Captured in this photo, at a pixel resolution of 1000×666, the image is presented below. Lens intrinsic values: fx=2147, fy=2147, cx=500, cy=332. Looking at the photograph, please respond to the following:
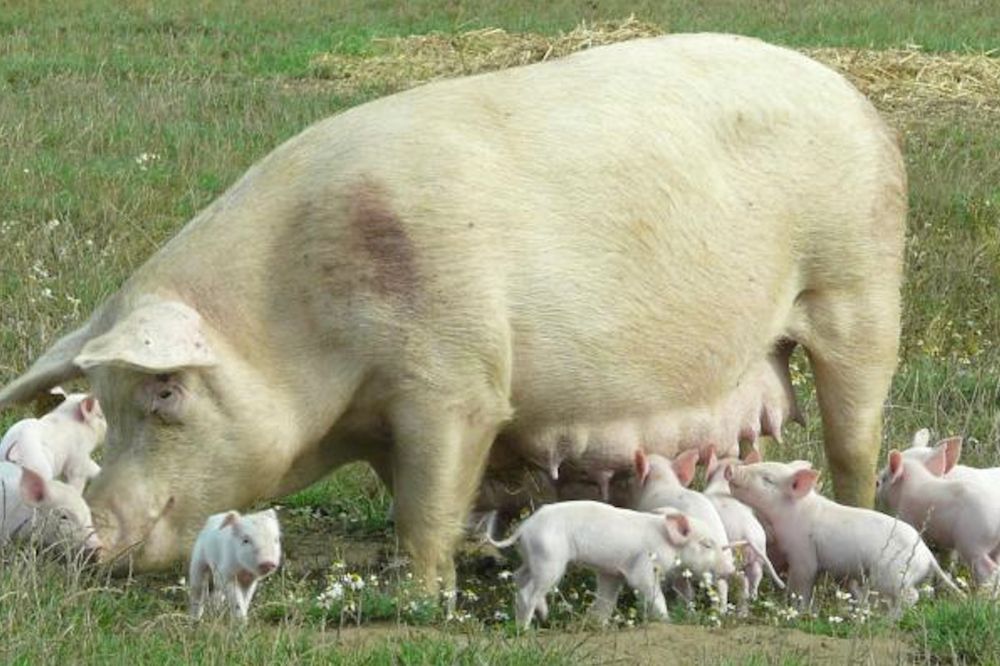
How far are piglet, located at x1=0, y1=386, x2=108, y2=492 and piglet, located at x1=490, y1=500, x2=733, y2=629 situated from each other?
1720 mm

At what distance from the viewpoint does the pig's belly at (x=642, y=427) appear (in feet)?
22.3

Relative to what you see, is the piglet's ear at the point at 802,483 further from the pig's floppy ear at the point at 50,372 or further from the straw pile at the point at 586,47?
the straw pile at the point at 586,47

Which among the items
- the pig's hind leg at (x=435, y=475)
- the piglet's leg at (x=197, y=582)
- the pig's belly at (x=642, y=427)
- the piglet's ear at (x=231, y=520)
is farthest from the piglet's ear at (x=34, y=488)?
the pig's belly at (x=642, y=427)

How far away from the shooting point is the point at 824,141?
737 centimetres

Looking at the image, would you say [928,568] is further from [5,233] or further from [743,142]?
[5,233]

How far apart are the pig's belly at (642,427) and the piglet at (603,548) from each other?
0.66 m

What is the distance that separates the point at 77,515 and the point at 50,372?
0.47 meters

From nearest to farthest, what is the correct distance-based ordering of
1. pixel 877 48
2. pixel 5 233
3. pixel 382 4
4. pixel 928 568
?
pixel 928 568 → pixel 5 233 → pixel 877 48 → pixel 382 4

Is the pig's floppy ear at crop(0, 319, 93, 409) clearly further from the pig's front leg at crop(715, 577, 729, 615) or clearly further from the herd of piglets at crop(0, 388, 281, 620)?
the pig's front leg at crop(715, 577, 729, 615)

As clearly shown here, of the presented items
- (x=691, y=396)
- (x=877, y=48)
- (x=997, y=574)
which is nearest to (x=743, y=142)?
(x=691, y=396)

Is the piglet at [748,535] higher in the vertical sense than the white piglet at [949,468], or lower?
higher

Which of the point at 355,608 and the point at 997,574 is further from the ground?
the point at 355,608

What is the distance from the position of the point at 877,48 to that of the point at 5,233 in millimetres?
10569

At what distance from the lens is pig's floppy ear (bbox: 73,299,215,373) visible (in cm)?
586
